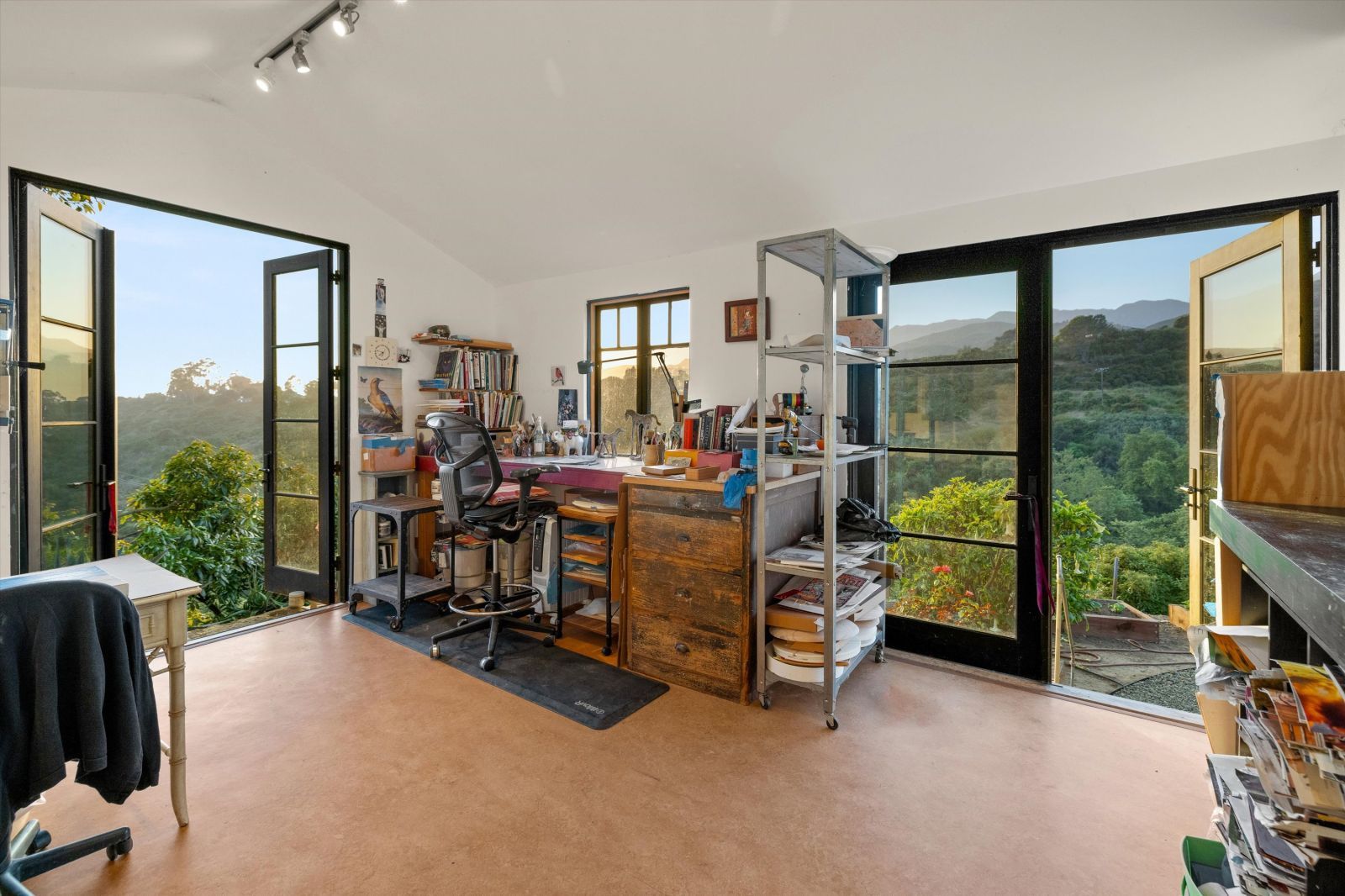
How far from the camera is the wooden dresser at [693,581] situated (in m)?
2.57

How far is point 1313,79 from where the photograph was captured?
6.45ft

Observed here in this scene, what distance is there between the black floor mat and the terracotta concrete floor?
0.09 meters

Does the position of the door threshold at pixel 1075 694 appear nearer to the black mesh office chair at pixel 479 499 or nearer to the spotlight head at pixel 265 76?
Result: the black mesh office chair at pixel 479 499

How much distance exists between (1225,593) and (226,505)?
20.1ft

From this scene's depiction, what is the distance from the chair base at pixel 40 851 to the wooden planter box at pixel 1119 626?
487 cm

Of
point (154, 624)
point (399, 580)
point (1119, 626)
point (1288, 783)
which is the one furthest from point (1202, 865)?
point (1119, 626)

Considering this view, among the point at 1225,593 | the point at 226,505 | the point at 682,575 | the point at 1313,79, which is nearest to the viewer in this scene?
the point at 1225,593

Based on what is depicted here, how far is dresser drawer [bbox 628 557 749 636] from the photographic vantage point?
257 centimetres

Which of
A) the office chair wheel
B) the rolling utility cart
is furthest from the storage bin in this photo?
the rolling utility cart

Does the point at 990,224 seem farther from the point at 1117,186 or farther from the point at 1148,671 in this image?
the point at 1148,671

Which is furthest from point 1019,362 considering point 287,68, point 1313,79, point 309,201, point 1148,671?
point 309,201

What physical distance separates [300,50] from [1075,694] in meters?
4.52

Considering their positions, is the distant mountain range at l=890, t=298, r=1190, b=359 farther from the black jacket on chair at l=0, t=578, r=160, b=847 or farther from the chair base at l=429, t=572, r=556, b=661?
the black jacket on chair at l=0, t=578, r=160, b=847

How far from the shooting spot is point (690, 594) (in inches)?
106
